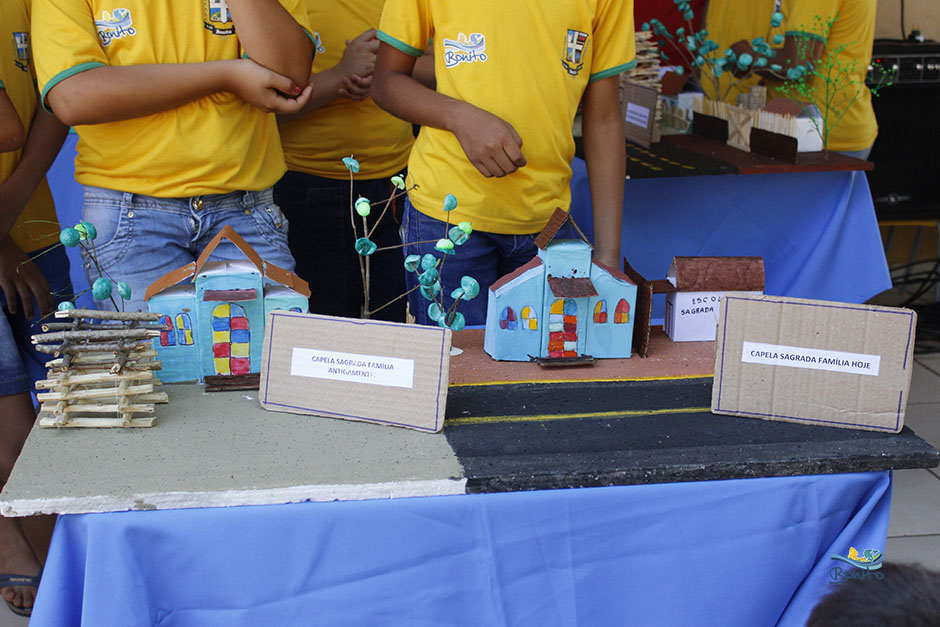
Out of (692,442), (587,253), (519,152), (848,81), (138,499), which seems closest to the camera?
(138,499)

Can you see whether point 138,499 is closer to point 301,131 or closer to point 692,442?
point 692,442

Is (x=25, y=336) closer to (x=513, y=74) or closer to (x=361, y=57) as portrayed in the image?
(x=361, y=57)

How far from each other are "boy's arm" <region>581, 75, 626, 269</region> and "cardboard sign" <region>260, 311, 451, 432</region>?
612 mm

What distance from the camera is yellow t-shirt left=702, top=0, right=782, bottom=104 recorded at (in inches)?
132

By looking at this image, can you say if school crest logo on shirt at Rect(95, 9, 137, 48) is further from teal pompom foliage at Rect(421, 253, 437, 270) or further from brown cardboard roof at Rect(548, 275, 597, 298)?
brown cardboard roof at Rect(548, 275, 597, 298)

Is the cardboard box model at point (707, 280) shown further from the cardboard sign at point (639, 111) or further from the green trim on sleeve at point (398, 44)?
the cardboard sign at point (639, 111)

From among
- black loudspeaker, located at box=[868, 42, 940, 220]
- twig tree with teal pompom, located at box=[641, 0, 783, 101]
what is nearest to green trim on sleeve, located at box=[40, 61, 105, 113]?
twig tree with teal pompom, located at box=[641, 0, 783, 101]

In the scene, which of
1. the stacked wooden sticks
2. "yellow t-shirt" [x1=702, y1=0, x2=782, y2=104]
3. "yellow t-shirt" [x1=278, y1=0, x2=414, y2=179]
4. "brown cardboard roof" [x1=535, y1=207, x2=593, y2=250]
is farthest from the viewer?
"yellow t-shirt" [x1=702, y1=0, x2=782, y2=104]

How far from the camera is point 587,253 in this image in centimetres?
139

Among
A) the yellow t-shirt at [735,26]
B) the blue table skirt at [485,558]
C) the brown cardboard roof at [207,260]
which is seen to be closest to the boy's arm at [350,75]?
the brown cardboard roof at [207,260]

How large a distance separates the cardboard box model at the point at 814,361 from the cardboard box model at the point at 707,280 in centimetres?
28

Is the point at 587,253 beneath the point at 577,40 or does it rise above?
beneath

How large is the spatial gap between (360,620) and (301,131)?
1351 mm

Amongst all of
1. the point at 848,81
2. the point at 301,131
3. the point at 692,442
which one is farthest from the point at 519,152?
the point at 848,81
